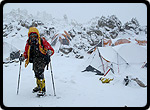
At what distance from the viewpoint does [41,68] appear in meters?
3.68

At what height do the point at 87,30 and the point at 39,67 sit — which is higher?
the point at 39,67

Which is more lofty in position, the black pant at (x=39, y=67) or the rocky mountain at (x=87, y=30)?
the black pant at (x=39, y=67)

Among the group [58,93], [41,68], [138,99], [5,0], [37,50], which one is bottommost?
[58,93]

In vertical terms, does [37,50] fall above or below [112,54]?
above

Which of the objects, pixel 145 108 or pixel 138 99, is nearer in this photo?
pixel 145 108

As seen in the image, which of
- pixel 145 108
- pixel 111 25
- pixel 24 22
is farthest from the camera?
pixel 111 25

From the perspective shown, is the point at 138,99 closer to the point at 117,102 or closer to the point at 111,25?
the point at 117,102

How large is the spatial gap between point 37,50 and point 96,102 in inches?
94.0

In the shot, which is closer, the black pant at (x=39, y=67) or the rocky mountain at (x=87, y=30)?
the black pant at (x=39, y=67)

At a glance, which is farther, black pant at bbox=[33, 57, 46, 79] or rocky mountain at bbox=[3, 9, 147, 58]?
rocky mountain at bbox=[3, 9, 147, 58]

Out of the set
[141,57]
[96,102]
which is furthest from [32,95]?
[141,57]

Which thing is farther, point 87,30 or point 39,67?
point 87,30

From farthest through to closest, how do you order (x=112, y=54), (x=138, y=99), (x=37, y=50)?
(x=112, y=54)
(x=37, y=50)
(x=138, y=99)

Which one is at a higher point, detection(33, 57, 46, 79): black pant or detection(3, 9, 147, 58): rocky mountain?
detection(33, 57, 46, 79): black pant
